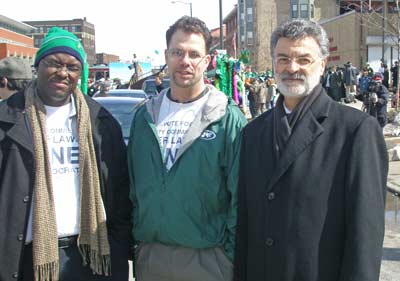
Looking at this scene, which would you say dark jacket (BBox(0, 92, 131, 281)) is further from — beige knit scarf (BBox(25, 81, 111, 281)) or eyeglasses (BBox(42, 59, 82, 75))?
eyeglasses (BBox(42, 59, 82, 75))

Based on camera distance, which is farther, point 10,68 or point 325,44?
point 10,68

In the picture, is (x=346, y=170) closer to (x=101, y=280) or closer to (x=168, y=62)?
(x=168, y=62)

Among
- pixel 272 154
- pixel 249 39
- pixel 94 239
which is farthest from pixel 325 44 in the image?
pixel 249 39

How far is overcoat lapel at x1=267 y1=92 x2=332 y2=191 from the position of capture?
93.6 inches

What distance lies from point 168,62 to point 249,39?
60051 mm

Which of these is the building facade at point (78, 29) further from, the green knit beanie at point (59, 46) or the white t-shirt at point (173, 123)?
the white t-shirt at point (173, 123)

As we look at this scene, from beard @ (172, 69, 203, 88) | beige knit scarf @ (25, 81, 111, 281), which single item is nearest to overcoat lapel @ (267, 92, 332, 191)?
beard @ (172, 69, 203, 88)

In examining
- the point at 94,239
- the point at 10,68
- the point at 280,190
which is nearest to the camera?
the point at 280,190

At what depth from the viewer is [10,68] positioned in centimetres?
570

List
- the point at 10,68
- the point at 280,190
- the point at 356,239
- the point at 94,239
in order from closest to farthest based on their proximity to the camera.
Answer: the point at 356,239 < the point at 280,190 < the point at 94,239 < the point at 10,68

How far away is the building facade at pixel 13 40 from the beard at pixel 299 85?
2736 inches

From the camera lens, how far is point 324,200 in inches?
91.0

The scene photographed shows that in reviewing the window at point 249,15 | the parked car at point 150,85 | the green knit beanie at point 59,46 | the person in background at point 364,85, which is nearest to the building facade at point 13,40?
the window at point 249,15

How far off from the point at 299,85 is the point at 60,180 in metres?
1.33
